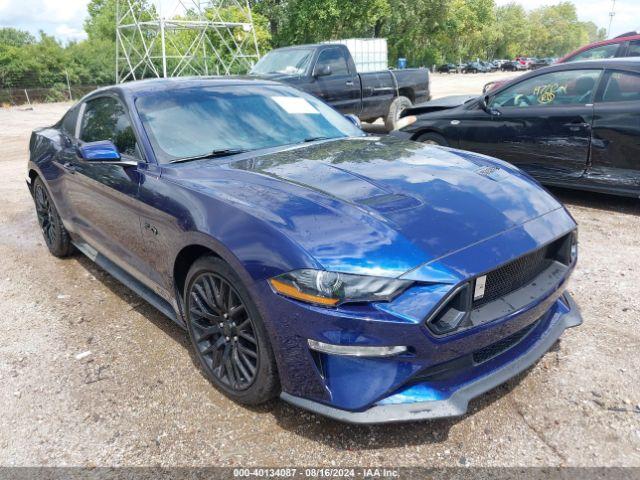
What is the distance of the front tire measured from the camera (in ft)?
7.61

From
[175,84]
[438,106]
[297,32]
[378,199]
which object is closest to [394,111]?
[438,106]

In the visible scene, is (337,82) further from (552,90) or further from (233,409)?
(233,409)

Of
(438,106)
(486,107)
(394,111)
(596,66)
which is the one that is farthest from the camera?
(394,111)

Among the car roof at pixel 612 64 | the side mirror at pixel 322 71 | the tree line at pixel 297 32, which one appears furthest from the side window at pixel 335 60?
the tree line at pixel 297 32

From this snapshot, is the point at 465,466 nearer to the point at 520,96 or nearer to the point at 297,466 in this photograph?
the point at 297,466

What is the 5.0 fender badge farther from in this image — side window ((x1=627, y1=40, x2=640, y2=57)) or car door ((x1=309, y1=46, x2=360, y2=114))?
side window ((x1=627, y1=40, x2=640, y2=57))

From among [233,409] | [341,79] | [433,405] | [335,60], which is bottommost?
[233,409]

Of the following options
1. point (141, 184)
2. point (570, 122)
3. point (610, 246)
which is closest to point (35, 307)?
point (141, 184)

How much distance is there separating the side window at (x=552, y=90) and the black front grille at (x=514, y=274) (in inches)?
143

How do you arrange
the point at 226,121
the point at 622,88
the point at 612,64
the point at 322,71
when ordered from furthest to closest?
the point at 322,71
the point at 612,64
the point at 622,88
the point at 226,121

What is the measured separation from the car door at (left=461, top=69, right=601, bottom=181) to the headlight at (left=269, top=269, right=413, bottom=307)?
423 cm

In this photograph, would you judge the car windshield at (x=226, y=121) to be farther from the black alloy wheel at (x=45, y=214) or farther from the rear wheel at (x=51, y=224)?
the black alloy wheel at (x=45, y=214)

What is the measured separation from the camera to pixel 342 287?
201cm

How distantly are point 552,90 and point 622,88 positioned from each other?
716 mm
